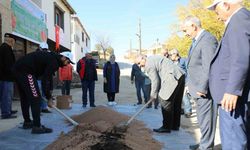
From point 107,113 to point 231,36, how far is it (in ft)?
17.1

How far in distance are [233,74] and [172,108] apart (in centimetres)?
377

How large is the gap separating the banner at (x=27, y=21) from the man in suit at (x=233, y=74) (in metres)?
9.59

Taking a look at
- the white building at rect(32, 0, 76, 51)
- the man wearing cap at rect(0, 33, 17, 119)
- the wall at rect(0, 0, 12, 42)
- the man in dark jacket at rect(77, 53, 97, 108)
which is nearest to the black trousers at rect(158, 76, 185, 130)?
the man wearing cap at rect(0, 33, 17, 119)

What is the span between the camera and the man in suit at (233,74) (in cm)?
300

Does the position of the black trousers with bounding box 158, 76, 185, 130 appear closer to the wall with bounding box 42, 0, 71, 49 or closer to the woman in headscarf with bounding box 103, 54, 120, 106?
the woman in headscarf with bounding box 103, 54, 120, 106

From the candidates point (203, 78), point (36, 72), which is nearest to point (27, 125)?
point (36, 72)

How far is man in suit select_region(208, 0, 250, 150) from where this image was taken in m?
3.00

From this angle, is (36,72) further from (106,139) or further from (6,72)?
(106,139)

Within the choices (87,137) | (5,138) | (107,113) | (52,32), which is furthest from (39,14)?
(87,137)

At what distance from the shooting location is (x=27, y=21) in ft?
44.0

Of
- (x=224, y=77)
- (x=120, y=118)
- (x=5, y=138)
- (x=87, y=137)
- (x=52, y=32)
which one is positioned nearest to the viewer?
(x=224, y=77)

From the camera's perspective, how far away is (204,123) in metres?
4.92

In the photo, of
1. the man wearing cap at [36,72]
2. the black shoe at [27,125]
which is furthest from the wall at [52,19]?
the man wearing cap at [36,72]

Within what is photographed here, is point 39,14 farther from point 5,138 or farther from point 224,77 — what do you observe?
point 224,77
